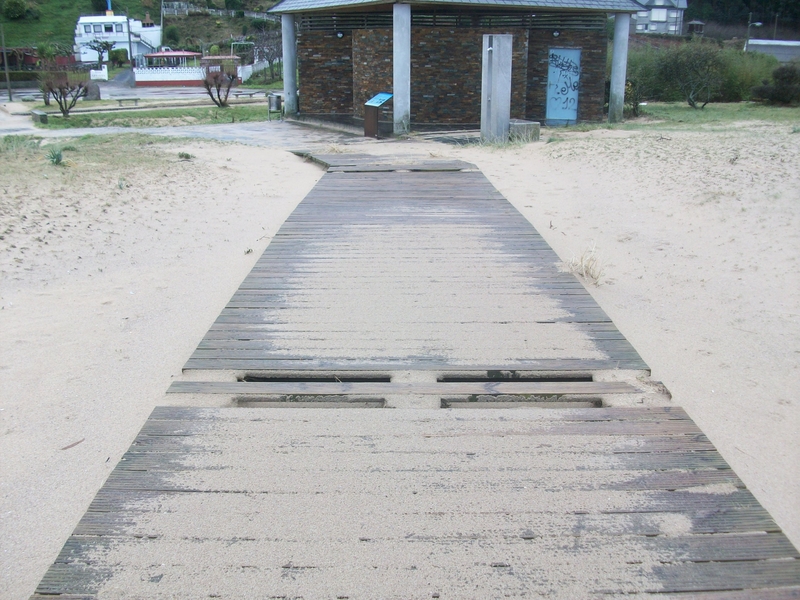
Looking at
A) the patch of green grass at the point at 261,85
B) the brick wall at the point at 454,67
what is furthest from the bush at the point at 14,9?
the brick wall at the point at 454,67

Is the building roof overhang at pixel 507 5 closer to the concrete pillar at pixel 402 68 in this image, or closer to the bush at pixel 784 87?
the concrete pillar at pixel 402 68

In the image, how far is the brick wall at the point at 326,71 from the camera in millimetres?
21516

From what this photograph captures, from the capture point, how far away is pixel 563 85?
796 inches

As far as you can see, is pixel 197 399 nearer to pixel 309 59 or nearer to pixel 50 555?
pixel 50 555

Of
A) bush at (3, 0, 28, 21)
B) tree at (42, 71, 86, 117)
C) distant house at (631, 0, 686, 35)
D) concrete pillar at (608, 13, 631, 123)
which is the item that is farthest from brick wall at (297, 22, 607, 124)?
bush at (3, 0, 28, 21)

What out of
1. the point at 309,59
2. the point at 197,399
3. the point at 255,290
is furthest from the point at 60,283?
the point at 309,59

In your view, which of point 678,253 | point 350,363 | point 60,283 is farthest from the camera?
point 678,253

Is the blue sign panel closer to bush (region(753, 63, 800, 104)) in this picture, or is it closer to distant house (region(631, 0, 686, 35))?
bush (region(753, 63, 800, 104))

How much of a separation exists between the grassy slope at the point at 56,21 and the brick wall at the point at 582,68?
74.0 m

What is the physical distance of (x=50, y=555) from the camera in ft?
9.63

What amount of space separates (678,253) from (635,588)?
568cm

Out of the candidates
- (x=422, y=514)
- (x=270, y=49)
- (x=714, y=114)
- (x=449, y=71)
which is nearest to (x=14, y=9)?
(x=270, y=49)

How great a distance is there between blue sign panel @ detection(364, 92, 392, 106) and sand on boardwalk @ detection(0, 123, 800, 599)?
549cm

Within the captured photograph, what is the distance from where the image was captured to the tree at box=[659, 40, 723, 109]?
24031 millimetres
